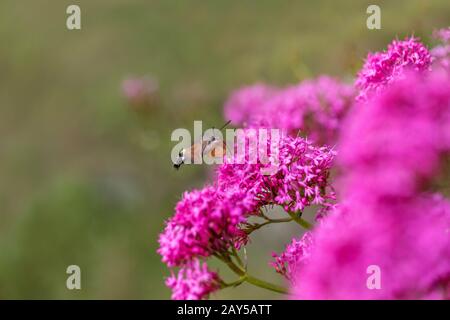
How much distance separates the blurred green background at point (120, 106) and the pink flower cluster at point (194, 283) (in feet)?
11.6

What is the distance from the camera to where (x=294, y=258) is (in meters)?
3.20

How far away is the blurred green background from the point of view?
11.5m

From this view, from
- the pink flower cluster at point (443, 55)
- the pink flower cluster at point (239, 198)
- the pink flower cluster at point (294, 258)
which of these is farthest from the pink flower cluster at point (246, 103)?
the pink flower cluster at point (294, 258)

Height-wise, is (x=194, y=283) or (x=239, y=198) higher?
(x=239, y=198)

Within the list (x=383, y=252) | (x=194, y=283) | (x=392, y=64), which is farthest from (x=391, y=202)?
(x=392, y=64)

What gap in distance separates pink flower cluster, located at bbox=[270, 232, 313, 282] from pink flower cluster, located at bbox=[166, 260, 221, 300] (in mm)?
449

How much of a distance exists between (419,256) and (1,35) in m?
20.7

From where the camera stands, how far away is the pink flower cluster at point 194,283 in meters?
2.85

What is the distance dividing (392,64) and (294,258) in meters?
1.19

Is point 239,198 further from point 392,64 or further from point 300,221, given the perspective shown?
point 392,64

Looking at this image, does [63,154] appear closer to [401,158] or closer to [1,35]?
[1,35]

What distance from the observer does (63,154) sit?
18484 mm
